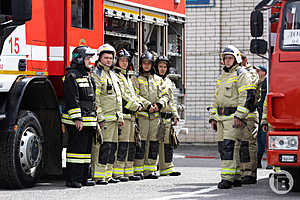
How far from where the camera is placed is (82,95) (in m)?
10.4

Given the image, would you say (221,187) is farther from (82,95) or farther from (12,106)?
(12,106)

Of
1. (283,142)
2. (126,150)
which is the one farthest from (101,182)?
(283,142)

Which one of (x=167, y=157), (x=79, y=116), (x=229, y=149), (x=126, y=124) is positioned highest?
(x=79, y=116)

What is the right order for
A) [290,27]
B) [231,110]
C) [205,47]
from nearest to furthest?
[290,27], [231,110], [205,47]

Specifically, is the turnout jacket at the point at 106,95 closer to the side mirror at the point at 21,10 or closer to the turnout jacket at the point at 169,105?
the turnout jacket at the point at 169,105

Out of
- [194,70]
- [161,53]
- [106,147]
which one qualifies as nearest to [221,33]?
[194,70]

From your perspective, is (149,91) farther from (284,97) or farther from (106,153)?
(284,97)

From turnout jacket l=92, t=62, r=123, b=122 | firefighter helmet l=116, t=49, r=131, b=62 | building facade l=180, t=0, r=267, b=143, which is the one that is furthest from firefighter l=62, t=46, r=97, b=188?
building facade l=180, t=0, r=267, b=143

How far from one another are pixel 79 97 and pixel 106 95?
57 centimetres

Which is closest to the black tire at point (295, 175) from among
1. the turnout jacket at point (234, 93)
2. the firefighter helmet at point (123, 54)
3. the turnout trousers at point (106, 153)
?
the turnout jacket at point (234, 93)

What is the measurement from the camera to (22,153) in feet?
31.9

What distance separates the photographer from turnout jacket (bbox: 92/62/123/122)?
10.9m

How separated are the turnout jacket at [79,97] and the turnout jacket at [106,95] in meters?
0.29

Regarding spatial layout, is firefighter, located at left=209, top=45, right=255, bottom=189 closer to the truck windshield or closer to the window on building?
the truck windshield
